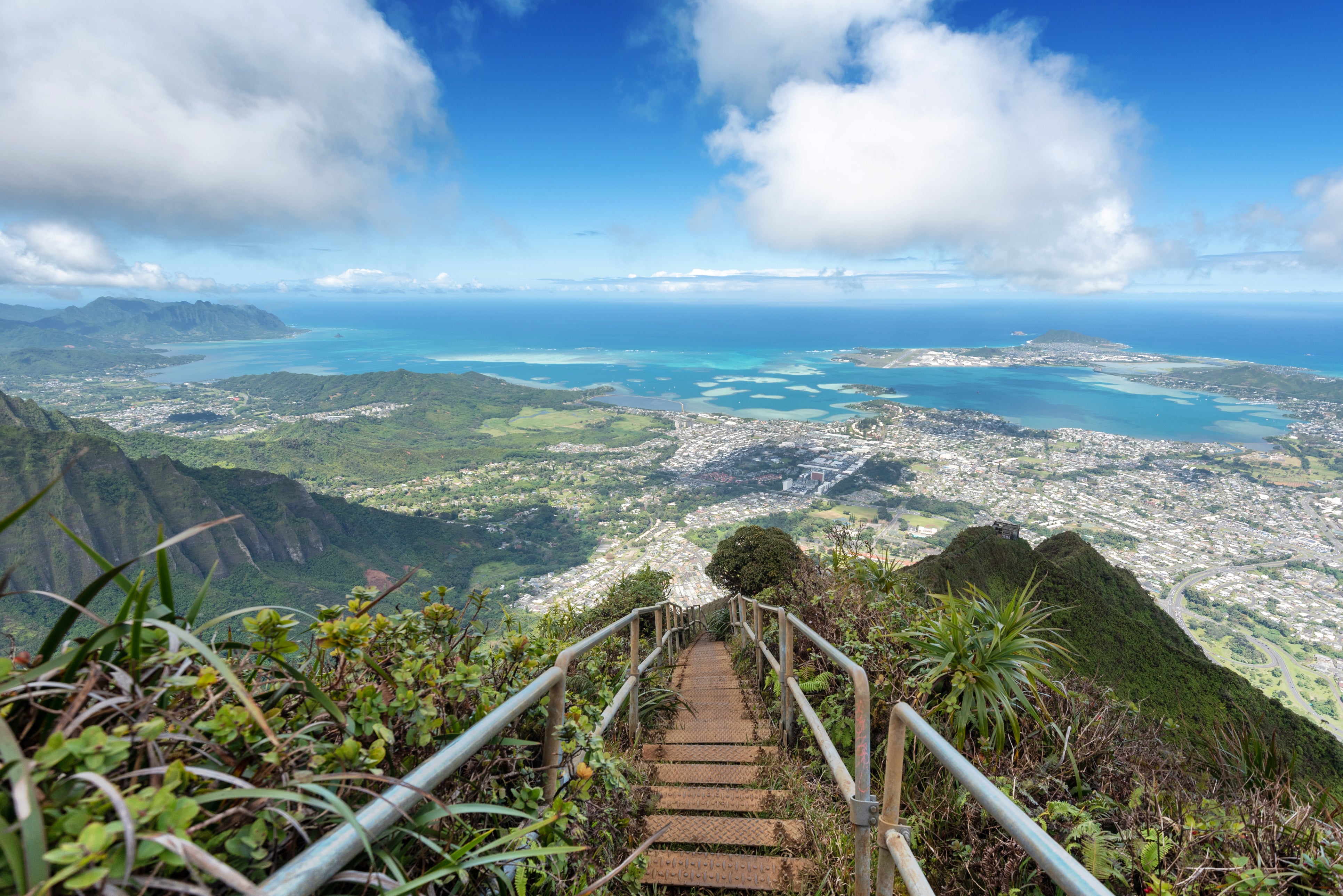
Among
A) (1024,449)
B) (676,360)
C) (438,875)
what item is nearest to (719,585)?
(438,875)

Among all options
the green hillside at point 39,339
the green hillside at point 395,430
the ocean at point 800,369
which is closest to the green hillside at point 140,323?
the green hillside at point 39,339

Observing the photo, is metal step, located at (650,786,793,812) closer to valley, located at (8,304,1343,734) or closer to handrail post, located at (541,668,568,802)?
handrail post, located at (541,668,568,802)

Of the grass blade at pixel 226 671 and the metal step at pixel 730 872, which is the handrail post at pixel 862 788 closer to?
the metal step at pixel 730 872

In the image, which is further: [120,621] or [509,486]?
[509,486]

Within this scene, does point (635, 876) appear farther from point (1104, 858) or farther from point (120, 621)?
point (120, 621)

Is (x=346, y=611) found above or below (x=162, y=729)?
below

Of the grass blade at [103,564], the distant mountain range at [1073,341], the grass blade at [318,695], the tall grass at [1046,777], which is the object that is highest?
the distant mountain range at [1073,341]

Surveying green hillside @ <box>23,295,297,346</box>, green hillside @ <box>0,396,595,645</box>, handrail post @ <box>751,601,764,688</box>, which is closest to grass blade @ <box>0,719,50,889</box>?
handrail post @ <box>751,601,764,688</box>
